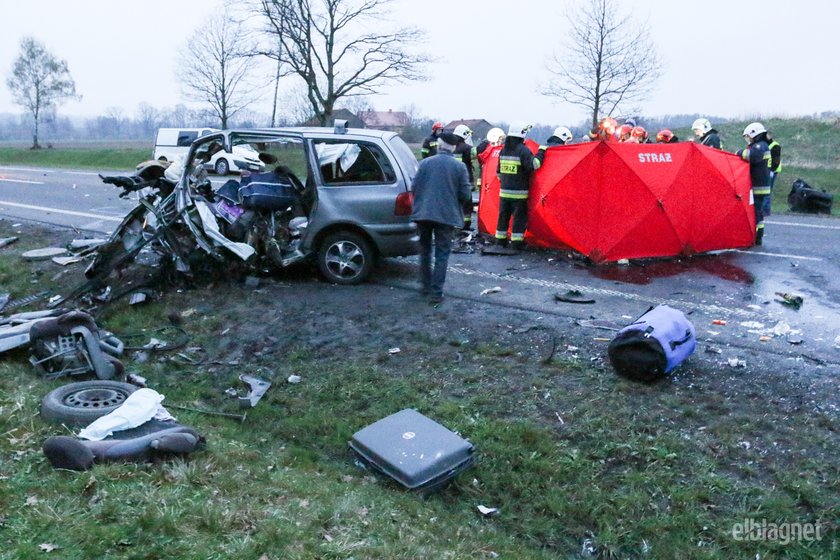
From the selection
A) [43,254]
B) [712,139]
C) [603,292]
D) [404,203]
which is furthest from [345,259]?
[712,139]

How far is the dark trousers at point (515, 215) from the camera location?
32.7ft

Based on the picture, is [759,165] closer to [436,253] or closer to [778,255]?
[778,255]

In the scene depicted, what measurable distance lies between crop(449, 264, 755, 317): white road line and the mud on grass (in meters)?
1.41

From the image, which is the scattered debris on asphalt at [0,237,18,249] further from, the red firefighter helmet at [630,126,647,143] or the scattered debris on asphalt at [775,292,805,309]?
the red firefighter helmet at [630,126,647,143]

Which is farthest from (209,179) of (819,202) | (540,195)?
(819,202)

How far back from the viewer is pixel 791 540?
11.8 feet

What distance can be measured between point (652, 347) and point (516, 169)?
16.8 ft

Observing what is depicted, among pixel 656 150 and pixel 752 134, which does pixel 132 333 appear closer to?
pixel 656 150

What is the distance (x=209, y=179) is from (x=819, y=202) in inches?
514

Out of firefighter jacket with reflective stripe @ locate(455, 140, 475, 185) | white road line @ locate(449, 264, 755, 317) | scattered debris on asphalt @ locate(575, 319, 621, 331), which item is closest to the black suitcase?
scattered debris on asphalt @ locate(575, 319, 621, 331)

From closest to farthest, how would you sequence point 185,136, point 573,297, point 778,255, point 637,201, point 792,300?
point 792,300
point 573,297
point 637,201
point 778,255
point 185,136

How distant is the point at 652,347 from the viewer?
196 inches

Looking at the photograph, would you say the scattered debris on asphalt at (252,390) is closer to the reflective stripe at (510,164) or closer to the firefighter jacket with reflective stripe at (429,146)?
the reflective stripe at (510,164)

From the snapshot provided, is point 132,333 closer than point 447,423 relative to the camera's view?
No
